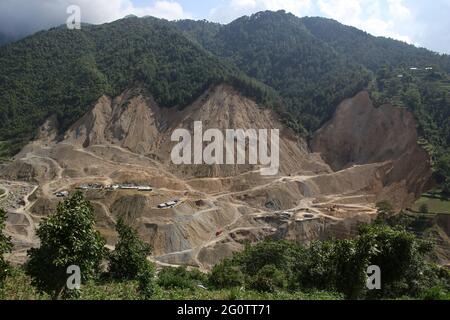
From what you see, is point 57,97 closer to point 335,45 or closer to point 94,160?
point 94,160

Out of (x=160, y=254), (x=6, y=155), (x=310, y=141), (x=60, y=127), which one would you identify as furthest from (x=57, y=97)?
(x=160, y=254)

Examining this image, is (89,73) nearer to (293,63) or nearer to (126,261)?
(293,63)

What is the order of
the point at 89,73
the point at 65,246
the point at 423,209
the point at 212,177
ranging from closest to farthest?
the point at 65,246, the point at 423,209, the point at 212,177, the point at 89,73

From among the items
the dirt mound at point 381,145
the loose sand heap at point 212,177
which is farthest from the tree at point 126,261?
the dirt mound at point 381,145

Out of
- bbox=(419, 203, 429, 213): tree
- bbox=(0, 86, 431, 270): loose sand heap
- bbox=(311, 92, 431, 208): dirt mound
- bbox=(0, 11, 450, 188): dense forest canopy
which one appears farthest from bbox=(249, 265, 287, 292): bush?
bbox=(0, 11, 450, 188): dense forest canopy

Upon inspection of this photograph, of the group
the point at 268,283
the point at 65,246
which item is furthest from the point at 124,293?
the point at 268,283
